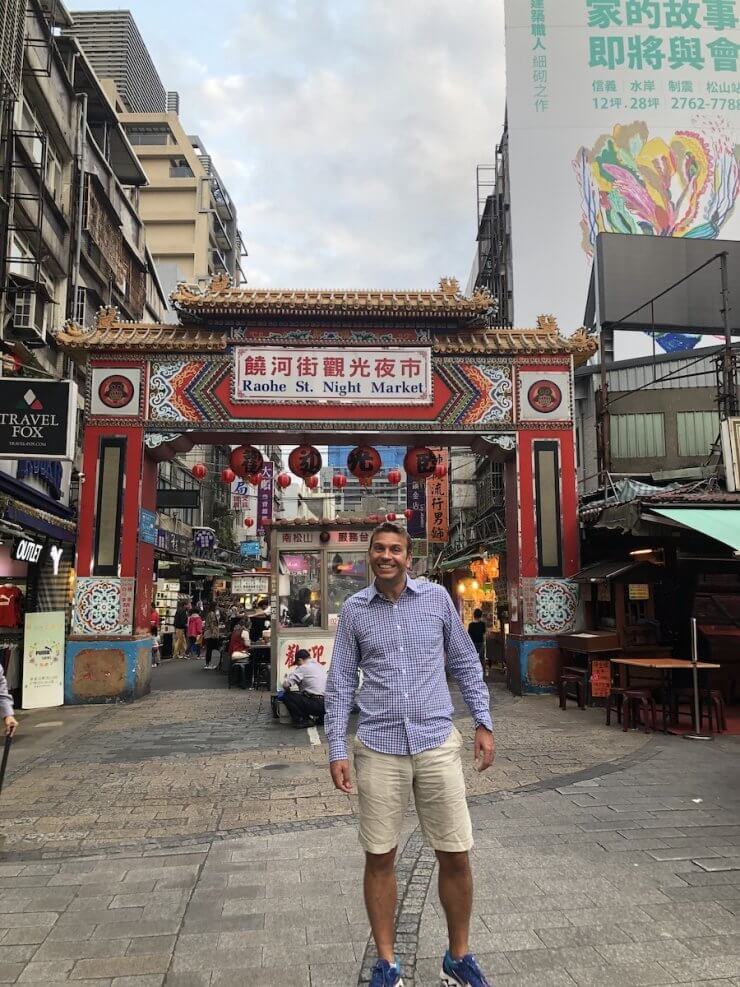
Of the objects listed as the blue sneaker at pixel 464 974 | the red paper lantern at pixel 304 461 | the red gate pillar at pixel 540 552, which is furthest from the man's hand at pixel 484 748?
the red paper lantern at pixel 304 461

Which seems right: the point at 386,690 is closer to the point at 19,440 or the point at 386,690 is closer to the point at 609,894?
the point at 609,894

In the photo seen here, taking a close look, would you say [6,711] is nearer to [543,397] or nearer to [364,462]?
[364,462]

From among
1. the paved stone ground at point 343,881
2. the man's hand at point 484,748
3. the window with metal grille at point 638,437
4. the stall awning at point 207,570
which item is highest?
the window with metal grille at point 638,437

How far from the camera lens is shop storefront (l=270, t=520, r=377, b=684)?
11758mm

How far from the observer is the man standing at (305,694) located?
9.52 metres

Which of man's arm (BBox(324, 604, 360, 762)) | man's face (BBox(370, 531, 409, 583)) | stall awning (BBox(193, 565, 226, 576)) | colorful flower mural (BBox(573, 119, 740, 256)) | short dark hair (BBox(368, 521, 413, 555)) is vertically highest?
colorful flower mural (BBox(573, 119, 740, 256))

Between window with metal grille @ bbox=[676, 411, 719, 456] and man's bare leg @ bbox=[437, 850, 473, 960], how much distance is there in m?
18.9

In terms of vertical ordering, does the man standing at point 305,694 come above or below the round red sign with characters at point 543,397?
below

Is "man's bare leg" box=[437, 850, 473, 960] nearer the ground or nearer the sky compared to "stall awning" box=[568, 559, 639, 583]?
nearer the ground

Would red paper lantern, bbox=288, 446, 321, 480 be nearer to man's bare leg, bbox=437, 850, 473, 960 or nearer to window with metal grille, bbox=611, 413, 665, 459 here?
window with metal grille, bbox=611, 413, 665, 459

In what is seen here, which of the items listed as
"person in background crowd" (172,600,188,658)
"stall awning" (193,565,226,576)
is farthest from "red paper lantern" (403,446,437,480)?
"stall awning" (193,565,226,576)

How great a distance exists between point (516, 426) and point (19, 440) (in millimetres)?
8610

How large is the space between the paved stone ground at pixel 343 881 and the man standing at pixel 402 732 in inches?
16.9

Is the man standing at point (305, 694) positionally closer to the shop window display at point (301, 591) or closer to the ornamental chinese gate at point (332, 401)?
the shop window display at point (301, 591)
